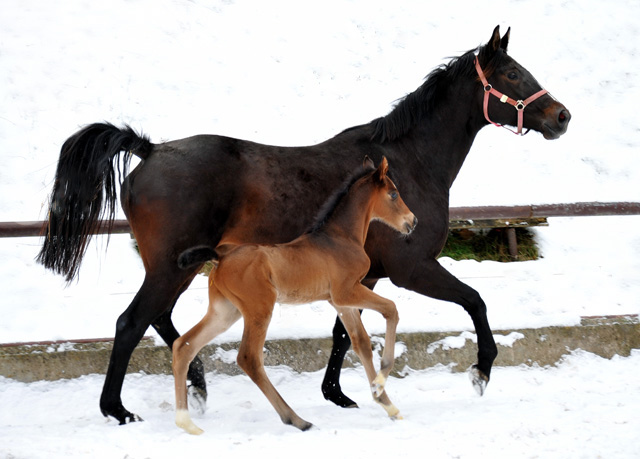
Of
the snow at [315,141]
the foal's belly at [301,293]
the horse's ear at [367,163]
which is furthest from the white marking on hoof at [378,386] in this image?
the horse's ear at [367,163]

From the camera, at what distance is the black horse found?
13.7ft

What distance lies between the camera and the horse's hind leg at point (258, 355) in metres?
3.82

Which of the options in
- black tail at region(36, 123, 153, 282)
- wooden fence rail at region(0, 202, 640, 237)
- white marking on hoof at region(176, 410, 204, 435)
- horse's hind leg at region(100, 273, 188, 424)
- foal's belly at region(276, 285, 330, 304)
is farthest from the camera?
wooden fence rail at region(0, 202, 640, 237)

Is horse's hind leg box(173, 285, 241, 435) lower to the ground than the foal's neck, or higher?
lower

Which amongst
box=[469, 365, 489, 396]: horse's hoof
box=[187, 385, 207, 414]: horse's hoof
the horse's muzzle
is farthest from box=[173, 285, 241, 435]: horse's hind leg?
the horse's muzzle

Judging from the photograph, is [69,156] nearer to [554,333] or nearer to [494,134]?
[554,333]

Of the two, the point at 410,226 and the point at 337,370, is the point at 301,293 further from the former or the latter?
the point at 337,370

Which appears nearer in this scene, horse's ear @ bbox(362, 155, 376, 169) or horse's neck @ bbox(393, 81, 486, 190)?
horse's ear @ bbox(362, 155, 376, 169)

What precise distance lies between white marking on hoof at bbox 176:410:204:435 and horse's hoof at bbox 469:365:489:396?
1.81 m

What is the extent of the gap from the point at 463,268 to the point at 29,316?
381cm

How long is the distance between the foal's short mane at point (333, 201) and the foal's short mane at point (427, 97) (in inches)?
23.2

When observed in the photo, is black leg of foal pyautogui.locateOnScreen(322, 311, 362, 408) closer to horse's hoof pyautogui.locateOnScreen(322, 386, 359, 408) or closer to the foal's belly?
horse's hoof pyautogui.locateOnScreen(322, 386, 359, 408)

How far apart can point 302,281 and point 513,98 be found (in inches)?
83.2

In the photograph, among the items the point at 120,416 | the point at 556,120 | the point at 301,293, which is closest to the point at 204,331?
the point at 301,293
